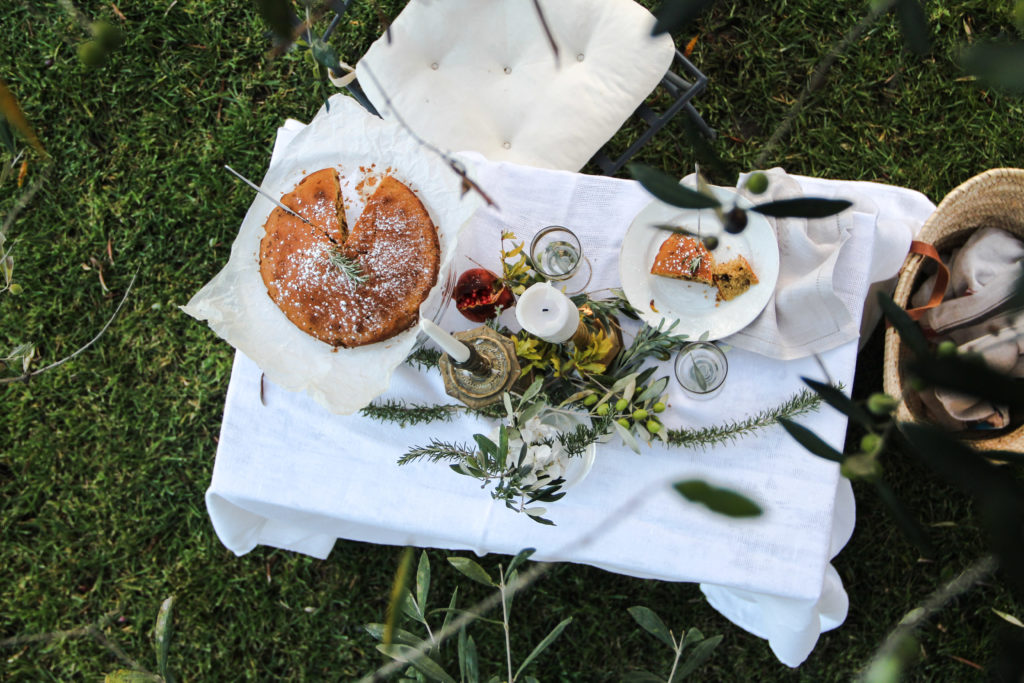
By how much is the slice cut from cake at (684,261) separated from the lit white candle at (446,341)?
17.3 inches

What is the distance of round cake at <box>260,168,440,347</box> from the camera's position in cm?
126

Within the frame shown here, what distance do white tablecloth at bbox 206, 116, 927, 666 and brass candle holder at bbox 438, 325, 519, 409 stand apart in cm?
19

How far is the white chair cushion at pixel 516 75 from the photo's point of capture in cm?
163

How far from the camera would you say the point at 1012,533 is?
336mm

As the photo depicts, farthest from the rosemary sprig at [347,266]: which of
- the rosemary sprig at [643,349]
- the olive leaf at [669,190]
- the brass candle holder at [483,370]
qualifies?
the olive leaf at [669,190]

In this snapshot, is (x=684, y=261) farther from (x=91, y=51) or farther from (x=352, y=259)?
(x=91, y=51)

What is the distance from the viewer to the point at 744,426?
1.22 meters

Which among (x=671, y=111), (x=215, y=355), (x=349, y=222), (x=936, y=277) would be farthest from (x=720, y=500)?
(x=215, y=355)

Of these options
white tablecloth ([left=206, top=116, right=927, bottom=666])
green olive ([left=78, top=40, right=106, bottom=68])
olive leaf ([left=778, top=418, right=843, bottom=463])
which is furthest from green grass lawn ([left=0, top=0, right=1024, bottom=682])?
green olive ([left=78, top=40, right=106, bottom=68])

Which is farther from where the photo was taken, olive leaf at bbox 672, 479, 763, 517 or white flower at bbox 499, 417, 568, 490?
white flower at bbox 499, 417, 568, 490

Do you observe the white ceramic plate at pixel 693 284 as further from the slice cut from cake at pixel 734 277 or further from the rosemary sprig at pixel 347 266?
the rosemary sprig at pixel 347 266

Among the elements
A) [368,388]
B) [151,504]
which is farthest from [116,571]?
[368,388]

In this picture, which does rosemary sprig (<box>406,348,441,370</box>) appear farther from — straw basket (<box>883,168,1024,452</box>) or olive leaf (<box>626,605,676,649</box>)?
Answer: straw basket (<box>883,168,1024,452</box>)

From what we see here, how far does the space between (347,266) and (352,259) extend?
1.7 inches
